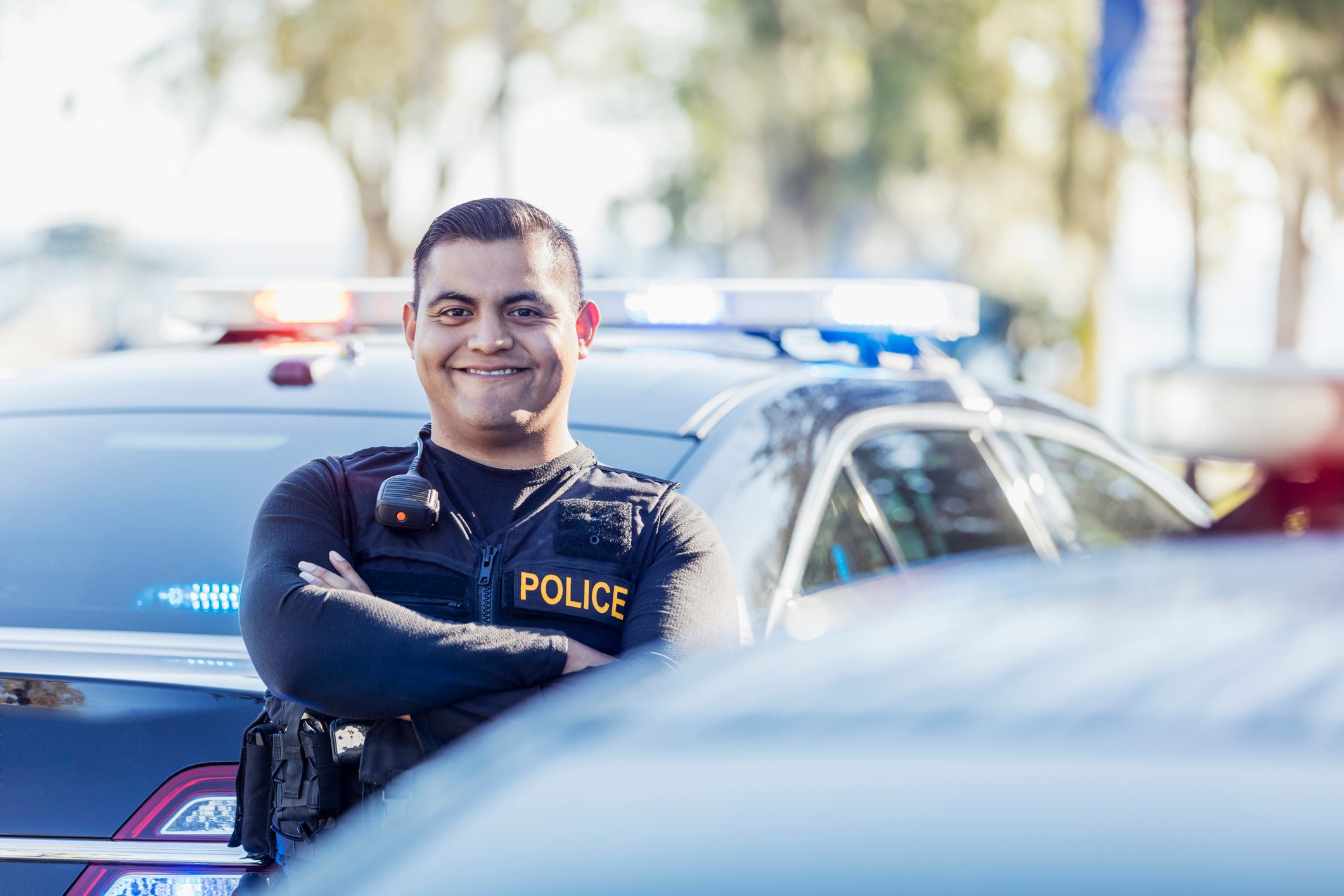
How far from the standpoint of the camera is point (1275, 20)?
1430cm

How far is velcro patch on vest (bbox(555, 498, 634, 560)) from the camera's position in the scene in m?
2.19

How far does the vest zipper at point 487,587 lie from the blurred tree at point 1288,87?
1360cm

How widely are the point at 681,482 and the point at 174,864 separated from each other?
0.97 meters

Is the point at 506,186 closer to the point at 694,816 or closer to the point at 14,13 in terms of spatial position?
the point at 14,13

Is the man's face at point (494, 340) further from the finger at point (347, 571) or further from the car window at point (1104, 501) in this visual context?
the car window at point (1104, 501)

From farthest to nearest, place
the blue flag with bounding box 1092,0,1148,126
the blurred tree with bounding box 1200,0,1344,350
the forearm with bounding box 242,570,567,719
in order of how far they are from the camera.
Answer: the blurred tree with bounding box 1200,0,1344,350 < the blue flag with bounding box 1092,0,1148,126 < the forearm with bounding box 242,570,567,719

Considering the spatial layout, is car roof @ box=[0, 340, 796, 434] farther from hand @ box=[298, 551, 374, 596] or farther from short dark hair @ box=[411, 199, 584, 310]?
hand @ box=[298, 551, 374, 596]

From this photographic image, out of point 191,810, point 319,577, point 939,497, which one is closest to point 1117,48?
point 939,497

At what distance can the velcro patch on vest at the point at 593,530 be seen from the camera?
219 centimetres

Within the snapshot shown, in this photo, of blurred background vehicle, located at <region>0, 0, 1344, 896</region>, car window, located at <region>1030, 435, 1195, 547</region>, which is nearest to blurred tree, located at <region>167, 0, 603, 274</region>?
blurred background vehicle, located at <region>0, 0, 1344, 896</region>

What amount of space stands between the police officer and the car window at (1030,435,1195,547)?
187cm

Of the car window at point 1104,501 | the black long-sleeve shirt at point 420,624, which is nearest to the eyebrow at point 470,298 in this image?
the black long-sleeve shirt at point 420,624

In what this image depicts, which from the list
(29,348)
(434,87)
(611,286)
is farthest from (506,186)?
(611,286)

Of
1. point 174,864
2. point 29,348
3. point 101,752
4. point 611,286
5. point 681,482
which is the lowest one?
point 29,348
